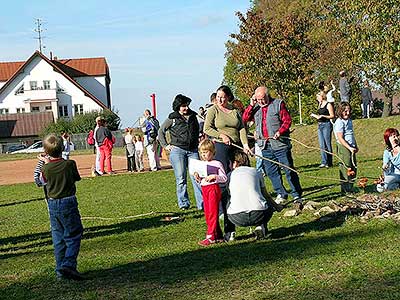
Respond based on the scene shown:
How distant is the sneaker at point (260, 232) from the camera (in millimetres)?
8805

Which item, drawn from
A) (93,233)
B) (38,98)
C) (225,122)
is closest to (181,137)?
(225,122)

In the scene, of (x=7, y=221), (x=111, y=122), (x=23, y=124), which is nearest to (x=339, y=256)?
(x=7, y=221)

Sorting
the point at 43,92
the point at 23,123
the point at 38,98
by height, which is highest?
the point at 43,92

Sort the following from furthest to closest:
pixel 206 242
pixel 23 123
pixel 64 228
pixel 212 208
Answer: pixel 23 123, pixel 212 208, pixel 206 242, pixel 64 228

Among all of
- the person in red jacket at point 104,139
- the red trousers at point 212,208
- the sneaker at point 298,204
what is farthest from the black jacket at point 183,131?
the person in red jacket at point 104,139

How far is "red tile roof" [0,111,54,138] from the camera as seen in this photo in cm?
8000

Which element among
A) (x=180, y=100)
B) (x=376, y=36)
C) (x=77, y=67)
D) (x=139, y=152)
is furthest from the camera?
(x=77, y=67)

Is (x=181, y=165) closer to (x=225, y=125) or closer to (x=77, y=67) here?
(x=225, y=125)

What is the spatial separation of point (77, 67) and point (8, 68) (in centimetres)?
808

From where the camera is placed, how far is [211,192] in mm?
9109

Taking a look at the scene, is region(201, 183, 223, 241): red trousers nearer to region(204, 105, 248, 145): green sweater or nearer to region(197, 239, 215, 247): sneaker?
region(197, 239, 215, 247): sneaker

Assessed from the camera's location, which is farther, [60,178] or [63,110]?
[63,110]

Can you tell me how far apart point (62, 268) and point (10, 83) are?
78232 millimetres

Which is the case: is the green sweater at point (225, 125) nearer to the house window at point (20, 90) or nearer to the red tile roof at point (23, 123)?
the red tile roof at point (23, 123)
